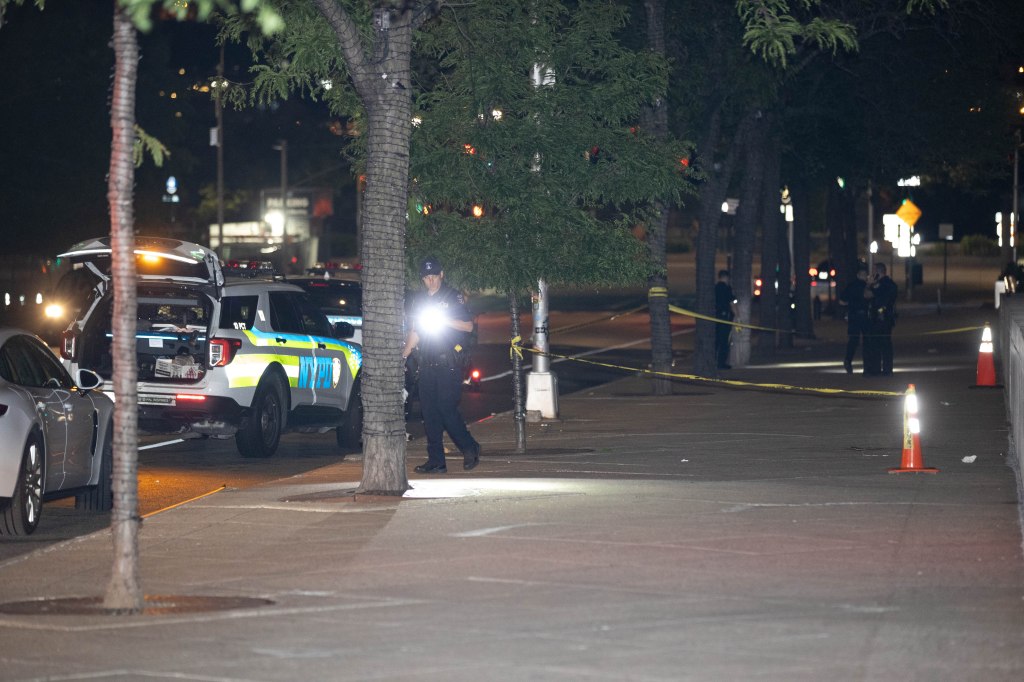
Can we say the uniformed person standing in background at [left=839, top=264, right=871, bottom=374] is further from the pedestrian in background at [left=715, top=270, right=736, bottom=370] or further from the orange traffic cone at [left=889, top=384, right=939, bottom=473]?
the orange traffic cone at [left=889, top=384, right=939, bottom=473]

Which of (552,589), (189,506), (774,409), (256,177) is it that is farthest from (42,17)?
(256,177)

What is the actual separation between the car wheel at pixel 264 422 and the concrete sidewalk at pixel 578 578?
1995 millimetres

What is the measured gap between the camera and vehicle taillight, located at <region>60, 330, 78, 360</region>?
1772 centimetres

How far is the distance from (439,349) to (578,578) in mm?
5737

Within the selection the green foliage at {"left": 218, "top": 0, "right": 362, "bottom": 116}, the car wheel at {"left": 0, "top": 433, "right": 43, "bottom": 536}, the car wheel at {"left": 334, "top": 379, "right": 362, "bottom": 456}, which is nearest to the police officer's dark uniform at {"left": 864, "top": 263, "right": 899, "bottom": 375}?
the car wheel at {"left": 334, "top": 379, "right": 362, "bottom": 456}

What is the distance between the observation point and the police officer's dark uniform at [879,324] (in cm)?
2795

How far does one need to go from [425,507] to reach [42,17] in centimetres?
4295

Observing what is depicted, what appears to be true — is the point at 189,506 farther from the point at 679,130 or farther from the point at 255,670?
the point at 679,130

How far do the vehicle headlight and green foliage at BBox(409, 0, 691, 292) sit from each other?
177 centimetres

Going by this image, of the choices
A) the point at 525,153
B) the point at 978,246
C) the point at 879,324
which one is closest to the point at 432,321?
the point at 525,153

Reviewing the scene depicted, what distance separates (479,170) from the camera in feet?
54.7

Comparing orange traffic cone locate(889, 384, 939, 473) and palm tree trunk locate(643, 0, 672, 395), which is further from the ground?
palm tree trunk locate(643, 0, 672, 395)

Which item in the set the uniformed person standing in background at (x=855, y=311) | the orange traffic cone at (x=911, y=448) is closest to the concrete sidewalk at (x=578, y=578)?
the orange traffic cone at (x=911, y=448)

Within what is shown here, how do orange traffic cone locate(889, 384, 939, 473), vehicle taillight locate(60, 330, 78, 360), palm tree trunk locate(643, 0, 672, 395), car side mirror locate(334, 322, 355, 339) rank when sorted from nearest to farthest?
orange traffic cone locate(889, 384, 939, 473) < vehicle taillight locate(60, 330, 78, 360) < car side mirror locate(334, 322, 355, 339) < palm tree trunk locate(643, 0, 672, 395)
